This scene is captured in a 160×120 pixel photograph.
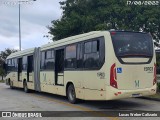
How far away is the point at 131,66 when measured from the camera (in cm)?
1235

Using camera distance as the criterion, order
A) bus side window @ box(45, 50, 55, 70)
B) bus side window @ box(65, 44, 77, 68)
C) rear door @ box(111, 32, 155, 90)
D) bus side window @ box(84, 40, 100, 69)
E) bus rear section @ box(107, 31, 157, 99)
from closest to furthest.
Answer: bus rear section @ box(107, 31, 157, 99)
rear door @ box(111, 32, 155, 90)
bus side window @ box(84, 40, 100, 69)
bus side window @ box(65, 44, 77, 68)
bus side window @ box(45, 50, 55, 70)

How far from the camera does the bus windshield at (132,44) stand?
12383mm

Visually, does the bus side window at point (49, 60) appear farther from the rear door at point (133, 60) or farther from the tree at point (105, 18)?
the tree at point (105, 18)

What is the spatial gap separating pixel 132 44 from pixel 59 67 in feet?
17.0

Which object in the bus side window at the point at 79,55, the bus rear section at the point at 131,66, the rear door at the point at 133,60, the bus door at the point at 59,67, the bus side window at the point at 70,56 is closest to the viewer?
the bus rear section at the point at 131,66

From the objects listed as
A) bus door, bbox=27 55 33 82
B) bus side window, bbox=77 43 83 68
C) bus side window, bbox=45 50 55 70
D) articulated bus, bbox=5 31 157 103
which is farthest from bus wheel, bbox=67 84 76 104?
bus door, bbox=27 55 33 82

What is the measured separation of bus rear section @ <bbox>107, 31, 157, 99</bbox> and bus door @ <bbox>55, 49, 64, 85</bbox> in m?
4.48

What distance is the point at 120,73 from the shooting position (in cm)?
1213

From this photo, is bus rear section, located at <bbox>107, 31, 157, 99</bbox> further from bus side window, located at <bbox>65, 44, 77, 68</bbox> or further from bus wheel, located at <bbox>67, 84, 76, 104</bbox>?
bus wheel, located at <bbox>67, 84, 76, 104</bbox>

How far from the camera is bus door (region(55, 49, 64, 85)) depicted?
1618cm

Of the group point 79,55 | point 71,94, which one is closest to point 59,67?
point 71,94

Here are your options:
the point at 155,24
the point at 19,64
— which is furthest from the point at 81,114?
the point at 155,24

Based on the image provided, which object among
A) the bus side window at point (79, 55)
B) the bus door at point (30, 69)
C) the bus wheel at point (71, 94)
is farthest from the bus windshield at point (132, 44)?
the bus door at point (30, 69)

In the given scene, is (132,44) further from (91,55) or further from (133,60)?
(91,55)
